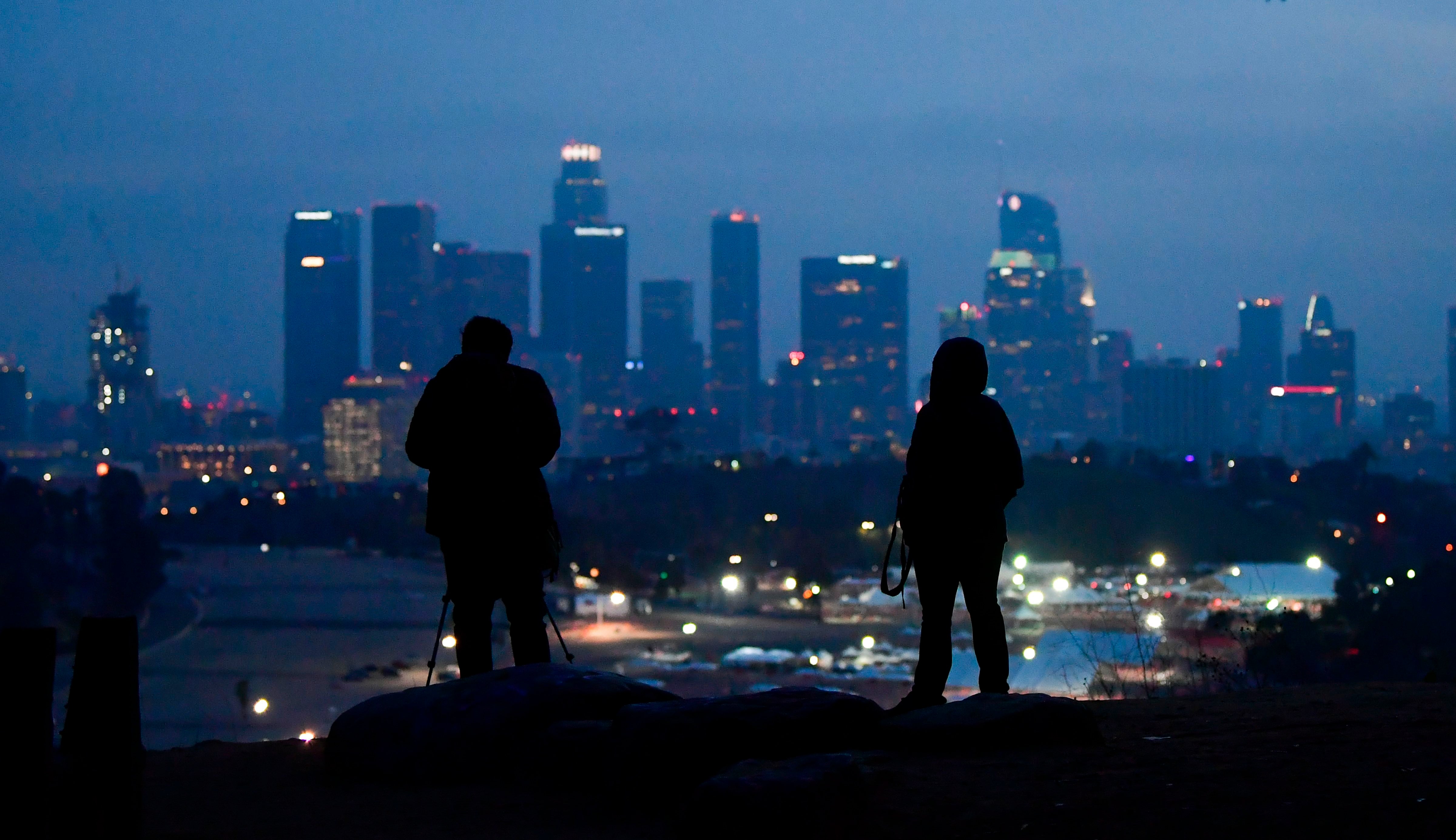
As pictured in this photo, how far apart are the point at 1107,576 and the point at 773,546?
84.1 ft

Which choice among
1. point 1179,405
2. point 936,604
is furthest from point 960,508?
point 1179,405

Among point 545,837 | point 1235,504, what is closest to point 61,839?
point 545,837

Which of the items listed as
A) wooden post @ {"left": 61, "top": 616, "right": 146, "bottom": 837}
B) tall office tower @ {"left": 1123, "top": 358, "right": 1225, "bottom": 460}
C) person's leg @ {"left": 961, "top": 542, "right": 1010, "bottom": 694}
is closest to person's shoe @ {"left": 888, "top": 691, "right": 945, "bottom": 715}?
person's leg @ {"left": 961, "top": 542, "right": 1010, "bottom": 694}

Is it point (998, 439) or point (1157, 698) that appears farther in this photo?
point (1157, 698)

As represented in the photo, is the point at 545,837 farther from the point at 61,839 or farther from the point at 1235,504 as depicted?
the point at 1235,504

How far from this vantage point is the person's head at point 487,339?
7.55m

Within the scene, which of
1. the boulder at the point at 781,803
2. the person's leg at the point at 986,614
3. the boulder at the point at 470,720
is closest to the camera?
the boulder at the point at 781,803

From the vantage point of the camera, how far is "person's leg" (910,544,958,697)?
22.8 feet

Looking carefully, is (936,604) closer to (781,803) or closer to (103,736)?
(781,803)

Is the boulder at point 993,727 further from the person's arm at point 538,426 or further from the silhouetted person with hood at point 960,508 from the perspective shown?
the person's arm at point 538,426

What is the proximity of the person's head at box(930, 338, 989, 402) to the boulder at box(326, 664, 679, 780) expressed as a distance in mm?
1970

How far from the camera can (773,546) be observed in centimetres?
8488

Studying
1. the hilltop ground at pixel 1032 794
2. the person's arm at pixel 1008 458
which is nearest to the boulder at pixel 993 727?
the hilltop ground at pixel 1032 794

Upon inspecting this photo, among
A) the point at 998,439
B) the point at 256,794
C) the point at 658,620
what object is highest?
the point at 998,439
